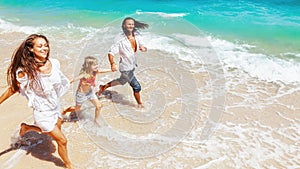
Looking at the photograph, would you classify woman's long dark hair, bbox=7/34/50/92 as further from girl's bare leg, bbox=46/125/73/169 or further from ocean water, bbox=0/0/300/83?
ocean water, bbox=0/0/300/83

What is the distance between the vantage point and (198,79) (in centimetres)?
776

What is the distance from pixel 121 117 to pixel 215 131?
1.63 m

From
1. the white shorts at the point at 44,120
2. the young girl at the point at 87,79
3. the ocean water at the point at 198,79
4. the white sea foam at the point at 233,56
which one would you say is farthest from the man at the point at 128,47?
the white sea foam at the point at 233,56

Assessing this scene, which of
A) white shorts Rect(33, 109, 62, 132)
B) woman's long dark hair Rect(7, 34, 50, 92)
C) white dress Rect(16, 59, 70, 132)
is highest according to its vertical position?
woman's long dark hair Rect(7, 34, 50, 92)

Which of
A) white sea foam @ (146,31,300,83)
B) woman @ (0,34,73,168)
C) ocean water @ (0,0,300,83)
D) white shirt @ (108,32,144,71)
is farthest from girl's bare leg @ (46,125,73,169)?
ocean water @ (0,0,300,83)

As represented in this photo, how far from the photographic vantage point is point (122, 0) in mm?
19547

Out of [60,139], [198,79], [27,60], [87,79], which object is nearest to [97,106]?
[87,79]

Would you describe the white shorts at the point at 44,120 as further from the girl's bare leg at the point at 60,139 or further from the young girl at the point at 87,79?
the young girl at the point at 87,79

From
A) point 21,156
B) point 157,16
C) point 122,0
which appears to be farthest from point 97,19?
point 21,156

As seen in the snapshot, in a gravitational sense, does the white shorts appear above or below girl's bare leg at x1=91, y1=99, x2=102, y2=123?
above

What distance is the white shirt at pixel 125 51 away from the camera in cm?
554

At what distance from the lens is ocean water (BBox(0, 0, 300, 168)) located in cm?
499

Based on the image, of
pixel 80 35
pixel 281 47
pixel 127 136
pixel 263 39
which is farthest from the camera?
pixel 80 35

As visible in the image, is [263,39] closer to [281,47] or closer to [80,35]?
[281,47]
